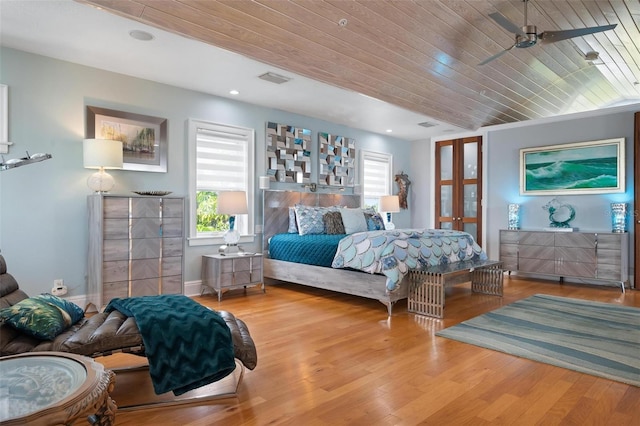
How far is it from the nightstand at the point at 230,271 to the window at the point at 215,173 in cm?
44

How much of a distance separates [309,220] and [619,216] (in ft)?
13.9

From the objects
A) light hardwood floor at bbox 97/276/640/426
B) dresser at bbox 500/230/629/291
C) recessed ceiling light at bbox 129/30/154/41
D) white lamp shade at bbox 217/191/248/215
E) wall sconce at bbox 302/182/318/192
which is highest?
recessed ceiling light at bbox 129/30/154/41

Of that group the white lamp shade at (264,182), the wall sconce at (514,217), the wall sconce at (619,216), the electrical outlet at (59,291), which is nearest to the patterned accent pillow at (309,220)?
the white lamp shade at (264,182)

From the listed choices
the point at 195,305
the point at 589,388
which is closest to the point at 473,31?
the point at 589,388

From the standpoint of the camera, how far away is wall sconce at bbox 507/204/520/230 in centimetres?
641

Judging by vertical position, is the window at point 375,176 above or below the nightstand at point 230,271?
above

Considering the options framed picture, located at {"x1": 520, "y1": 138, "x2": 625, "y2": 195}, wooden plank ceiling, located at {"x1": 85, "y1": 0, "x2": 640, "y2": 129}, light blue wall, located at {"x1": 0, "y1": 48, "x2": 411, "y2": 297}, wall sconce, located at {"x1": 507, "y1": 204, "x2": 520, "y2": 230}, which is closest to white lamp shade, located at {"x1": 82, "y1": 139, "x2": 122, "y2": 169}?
light blue wall, located at {"x1": 0, "y1": 48, "x2": 411, "y2": 297}

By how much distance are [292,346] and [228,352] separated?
3.20 ft

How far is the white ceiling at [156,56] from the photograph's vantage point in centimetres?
325

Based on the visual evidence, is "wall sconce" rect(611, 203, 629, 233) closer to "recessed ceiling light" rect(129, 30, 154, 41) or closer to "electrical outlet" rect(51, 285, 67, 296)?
"recessed ceiling light" rect(129, 30, 154, 41)

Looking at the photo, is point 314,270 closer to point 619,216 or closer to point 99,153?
point 99,153

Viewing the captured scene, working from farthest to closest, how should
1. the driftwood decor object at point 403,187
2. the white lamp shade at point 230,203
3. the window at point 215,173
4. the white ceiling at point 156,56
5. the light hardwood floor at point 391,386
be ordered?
the driftwood decor object at point 403,187 < the window at point 215,173 < the white lamp shade at point 230,203 < the white ceiling at point 156,56 < the light hardwood floor at point 391,386

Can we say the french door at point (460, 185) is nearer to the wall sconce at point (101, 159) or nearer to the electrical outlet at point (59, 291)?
the wall sconce at point (101, 159)

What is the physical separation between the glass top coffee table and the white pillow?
4364 mm
